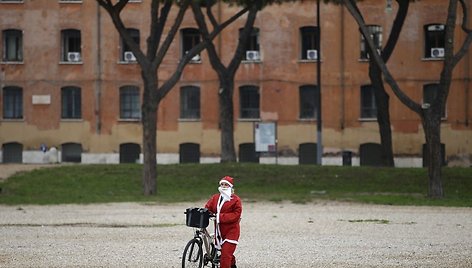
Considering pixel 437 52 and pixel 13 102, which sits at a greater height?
pixel 437 52

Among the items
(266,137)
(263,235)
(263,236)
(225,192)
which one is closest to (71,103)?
(266,137)

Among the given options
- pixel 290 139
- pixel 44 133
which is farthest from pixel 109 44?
pixel 290 139

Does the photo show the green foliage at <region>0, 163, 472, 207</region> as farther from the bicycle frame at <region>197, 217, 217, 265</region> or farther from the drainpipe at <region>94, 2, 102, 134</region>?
the bicycle frame at <region>197, 217, 217, 265</region>

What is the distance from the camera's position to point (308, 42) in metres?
63.9

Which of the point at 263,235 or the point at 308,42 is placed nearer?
the point at 263,235

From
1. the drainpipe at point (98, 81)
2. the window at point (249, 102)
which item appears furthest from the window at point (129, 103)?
the window at point (249, 102)

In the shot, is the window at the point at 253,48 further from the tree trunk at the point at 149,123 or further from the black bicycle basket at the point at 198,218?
the black bicycle basket at the point at 198,218

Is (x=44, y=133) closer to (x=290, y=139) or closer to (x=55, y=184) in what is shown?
(x=290, y=139)

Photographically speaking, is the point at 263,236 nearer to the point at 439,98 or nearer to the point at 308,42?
the point at 439,98

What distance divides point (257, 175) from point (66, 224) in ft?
56.9

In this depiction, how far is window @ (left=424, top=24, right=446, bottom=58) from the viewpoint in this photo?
205 feet

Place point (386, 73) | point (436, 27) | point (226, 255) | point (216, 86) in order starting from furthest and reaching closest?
point (216, 86)
point (436, 27)
point (386, 73)
point (226, 255)

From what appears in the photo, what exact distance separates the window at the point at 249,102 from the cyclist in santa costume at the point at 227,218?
4594 cm

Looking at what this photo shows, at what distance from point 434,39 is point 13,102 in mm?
22029
